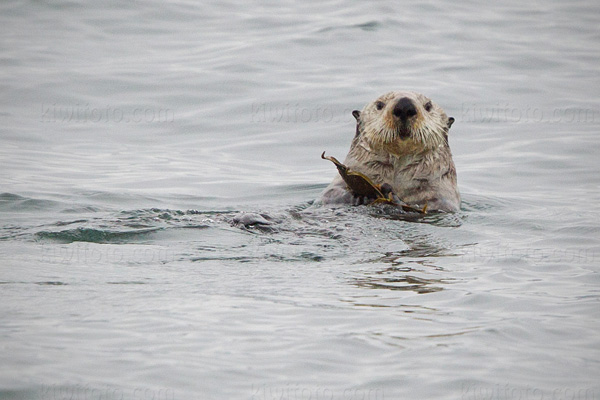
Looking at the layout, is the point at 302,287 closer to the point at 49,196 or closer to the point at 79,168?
the point at 49,196

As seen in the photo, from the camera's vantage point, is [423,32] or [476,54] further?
[423,32]

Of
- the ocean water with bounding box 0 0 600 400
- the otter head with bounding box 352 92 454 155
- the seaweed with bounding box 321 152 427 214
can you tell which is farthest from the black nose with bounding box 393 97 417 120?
the ocean water with bounding box 0 0 600 400

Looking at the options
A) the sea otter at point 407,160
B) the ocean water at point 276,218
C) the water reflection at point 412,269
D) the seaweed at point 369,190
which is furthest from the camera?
the sea otter at point 407,160

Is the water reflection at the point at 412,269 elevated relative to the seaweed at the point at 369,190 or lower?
lower

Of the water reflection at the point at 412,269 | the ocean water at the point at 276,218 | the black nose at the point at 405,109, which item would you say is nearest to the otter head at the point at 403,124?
the black nose at the point at 405,109

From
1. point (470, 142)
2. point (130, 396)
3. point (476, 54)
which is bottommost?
point (130, 396)

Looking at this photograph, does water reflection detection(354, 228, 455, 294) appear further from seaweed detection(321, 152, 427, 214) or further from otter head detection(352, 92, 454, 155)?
otter head detection(352, 92, 454, 155)

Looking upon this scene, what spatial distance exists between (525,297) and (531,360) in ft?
3.29

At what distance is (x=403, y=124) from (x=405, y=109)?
0.18 m

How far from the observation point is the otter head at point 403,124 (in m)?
6.99

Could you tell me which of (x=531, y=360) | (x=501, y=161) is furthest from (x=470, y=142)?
(x=531, y=360)

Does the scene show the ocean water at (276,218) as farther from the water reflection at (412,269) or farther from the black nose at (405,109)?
the black nose at (405,109)

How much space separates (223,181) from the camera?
962cm

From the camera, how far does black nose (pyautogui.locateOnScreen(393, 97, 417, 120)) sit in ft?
22.6
